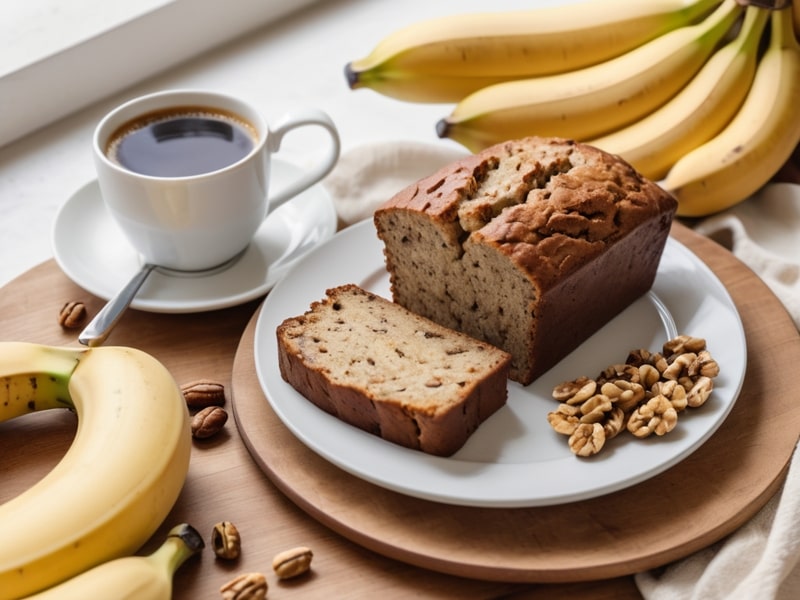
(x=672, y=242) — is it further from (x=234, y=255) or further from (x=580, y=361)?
(x=234, y=255)

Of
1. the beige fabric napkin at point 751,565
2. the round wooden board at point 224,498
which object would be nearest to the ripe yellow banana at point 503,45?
the round wooden board at point 224,498

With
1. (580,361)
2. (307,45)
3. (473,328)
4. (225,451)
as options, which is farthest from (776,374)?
(307,45)

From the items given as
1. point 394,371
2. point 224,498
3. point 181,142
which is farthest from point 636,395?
point 181,142

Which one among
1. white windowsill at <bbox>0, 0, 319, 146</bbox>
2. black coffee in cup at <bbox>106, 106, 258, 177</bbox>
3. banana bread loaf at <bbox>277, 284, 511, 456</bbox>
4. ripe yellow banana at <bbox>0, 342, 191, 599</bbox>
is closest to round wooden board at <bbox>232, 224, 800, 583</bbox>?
banana bread loaf at <bbox>277, 284, 511, 456</bbox>

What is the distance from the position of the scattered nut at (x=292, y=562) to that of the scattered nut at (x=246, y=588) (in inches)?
1.3

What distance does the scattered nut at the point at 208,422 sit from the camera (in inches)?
76.2

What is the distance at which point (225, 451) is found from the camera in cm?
193

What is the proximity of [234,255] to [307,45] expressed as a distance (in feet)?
4.62

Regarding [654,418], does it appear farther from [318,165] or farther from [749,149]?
[318,165]

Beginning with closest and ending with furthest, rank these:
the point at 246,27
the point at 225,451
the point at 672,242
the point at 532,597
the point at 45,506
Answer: the point at 45,506 → the point at 532,597 → the point at 225,451 → the point at 672,242 → the point at 246,27

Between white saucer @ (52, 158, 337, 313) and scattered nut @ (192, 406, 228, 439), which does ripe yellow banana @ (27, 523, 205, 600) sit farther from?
white saucer @ (52, 158, 337, 313)

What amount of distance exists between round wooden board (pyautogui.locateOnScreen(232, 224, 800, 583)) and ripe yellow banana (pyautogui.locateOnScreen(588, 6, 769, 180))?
0.76 metres

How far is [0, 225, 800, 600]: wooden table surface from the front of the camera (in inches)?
65.7

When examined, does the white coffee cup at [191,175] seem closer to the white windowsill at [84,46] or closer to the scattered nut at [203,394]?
the scattered nut at [203,394]
